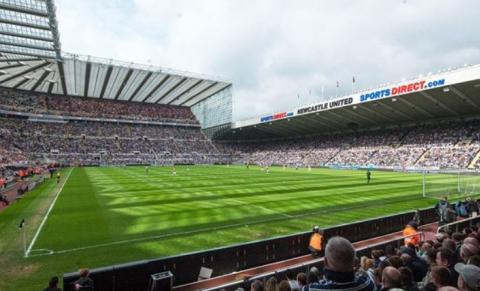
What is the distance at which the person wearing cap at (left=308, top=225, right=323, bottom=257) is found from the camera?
32.6 feet

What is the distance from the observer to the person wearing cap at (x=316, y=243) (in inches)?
391

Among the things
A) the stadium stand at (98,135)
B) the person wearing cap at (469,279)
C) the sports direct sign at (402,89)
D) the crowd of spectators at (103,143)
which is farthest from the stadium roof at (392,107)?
the person wearing cap at (469,279)

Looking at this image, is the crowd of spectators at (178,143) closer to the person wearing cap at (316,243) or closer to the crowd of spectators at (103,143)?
the crowd of spectators at (103,143)

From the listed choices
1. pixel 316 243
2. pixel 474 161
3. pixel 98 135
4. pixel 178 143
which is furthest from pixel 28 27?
pixel 178 143

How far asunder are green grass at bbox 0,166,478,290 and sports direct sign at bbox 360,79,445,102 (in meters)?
19.9

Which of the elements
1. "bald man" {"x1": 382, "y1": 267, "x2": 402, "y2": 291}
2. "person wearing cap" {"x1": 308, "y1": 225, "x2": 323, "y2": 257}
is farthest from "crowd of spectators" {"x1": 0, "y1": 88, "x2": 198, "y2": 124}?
"bald man" {"x1": 382, "y1": 267, "x2": 402, "y2": 291}

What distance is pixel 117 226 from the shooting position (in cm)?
1473

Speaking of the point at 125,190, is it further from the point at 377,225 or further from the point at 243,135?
the point at 243,135

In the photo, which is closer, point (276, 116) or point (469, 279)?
point (469, 279)

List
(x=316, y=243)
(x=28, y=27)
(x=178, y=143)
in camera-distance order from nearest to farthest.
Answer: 1. (x=316, y=243)
2. (x=28, y=27)
3. (x=178, y=143)

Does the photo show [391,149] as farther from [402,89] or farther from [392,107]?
[402,89]

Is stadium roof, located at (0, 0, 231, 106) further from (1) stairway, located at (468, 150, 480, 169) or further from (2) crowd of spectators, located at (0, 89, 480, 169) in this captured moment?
(1) stairway, located at (468, 150, 480, 169)

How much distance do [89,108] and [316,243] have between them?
85.7 meters

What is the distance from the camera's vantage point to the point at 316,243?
10.0 meters
